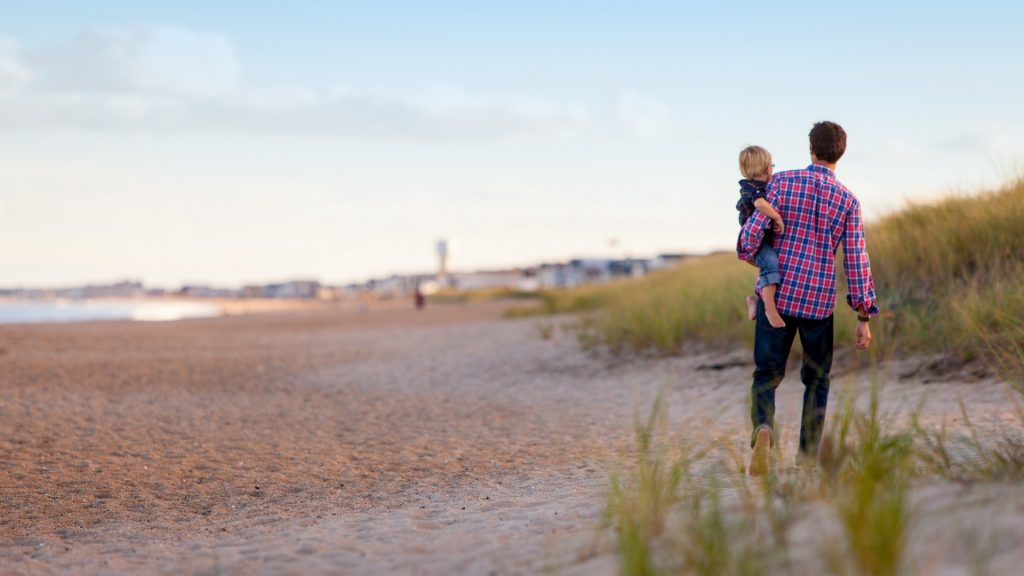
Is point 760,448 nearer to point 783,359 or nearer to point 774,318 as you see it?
point 783,359

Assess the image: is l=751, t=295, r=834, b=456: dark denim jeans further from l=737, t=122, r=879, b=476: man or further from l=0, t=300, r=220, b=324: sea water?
l=0, t=300, r=220, b=324: sea water

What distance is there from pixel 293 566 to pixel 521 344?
12.9 meters

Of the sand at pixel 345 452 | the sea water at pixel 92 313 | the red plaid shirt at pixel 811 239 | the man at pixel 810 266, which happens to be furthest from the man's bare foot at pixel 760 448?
the sea water at pixel 92 313

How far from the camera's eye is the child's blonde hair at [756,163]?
5129mm

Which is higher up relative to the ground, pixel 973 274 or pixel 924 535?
pixel 973 274

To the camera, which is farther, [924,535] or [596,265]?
[596,265]

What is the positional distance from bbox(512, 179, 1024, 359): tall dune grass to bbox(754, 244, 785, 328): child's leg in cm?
350

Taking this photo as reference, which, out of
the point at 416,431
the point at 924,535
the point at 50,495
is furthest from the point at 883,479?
the point at 416,431

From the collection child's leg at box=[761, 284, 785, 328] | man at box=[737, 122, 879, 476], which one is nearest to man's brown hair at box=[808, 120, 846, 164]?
man at box=[737, 122, 879, 476]

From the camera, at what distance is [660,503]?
362 centimetres

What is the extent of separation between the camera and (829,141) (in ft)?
16.5

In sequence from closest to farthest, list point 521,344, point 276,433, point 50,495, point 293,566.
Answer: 1. point 293,566
2. point 50,495
3. point 276,433
4. point 521,344

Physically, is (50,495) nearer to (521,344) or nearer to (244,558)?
(244,558)

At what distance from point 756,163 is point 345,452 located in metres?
4.05
